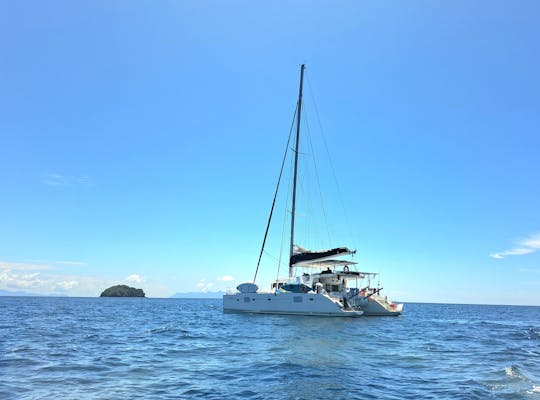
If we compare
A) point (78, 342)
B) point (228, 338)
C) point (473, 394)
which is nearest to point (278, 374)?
point (473, 394)

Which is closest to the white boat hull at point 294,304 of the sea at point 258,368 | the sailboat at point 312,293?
the sailboat at point 312,293

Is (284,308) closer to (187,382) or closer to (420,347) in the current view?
(420,347)

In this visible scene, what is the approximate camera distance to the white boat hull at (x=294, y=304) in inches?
1666

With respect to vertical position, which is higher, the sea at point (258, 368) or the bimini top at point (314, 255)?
the bimini top at point (314, 255)

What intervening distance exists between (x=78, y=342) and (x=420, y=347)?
758 inches

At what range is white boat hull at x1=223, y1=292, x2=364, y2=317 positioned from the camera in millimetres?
42312

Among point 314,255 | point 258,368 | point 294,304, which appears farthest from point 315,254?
point 258,368

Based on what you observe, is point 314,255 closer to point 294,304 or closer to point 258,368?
point 294,304

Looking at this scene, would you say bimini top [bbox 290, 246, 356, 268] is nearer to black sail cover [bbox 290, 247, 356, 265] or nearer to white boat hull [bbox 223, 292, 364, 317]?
black sail cover [bbox 290, 247, 356, 265]

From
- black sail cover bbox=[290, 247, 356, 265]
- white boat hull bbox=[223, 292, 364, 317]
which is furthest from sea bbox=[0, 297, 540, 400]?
black sail cover bbox=[290, 247, 356, 265]

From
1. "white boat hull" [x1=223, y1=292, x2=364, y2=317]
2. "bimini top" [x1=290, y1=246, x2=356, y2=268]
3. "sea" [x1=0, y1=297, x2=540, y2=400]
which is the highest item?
"bimini top" [x1=290, y1=246, x2=356, y2=268]

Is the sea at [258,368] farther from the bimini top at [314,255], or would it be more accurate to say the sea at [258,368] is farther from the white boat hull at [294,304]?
the bimini top at [314,255]

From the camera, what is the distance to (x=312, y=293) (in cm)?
4272

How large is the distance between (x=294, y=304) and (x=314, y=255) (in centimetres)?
608
